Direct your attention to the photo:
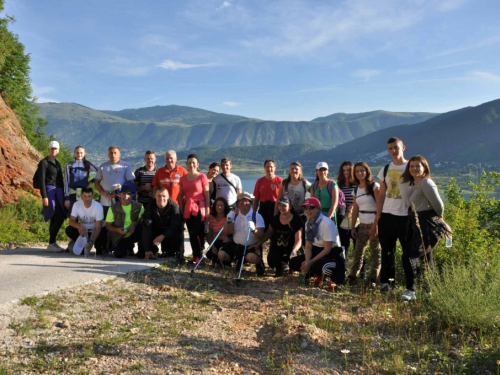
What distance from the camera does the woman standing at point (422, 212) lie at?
530 cm

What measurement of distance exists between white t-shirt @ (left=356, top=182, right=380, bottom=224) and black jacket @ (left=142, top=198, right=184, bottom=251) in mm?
3190

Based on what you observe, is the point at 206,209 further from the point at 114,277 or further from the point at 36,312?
the point at 36,312

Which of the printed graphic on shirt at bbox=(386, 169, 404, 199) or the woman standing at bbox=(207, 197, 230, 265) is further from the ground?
the printed graphic on shirt at bbox=(386, 169, 404, 199)

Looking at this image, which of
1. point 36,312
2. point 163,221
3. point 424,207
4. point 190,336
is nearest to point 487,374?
point 424,207

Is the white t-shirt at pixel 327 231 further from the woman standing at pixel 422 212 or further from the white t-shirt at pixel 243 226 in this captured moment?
the white t-shirt at pixel 243 226

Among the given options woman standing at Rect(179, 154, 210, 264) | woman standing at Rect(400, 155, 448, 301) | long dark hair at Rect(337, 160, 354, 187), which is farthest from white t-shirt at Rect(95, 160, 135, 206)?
woman standing at Rect(400, 155, 448, 301)

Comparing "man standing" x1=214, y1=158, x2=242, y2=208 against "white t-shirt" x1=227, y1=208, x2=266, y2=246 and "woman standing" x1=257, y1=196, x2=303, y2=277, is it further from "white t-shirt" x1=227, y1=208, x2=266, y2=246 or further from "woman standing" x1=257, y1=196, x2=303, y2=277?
"woman standing" x1=257, y1=196, x2=303, y2=277

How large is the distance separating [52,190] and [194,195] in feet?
9.42

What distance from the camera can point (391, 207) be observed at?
5.79m

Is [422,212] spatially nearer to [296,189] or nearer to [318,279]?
[318,279]

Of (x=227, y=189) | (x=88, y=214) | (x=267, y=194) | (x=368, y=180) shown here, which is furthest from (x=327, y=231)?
(x=88, y=214)

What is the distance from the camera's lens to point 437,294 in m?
5.03

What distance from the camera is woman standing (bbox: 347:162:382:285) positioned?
635 cm

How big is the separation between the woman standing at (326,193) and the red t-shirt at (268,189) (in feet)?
3.04
